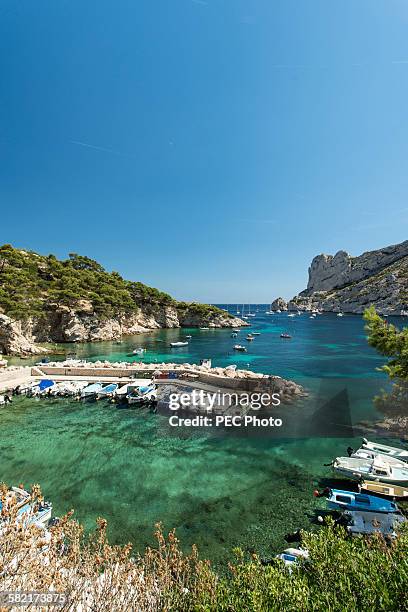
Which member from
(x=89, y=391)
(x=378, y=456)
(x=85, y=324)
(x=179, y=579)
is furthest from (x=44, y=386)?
(x=85, y=324)

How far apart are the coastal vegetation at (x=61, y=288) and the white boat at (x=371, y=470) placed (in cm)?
3862

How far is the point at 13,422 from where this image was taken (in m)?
16.1

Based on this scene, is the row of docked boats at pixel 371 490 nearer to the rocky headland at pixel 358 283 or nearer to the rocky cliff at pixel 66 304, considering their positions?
the rocky cliff at pixel 66 304

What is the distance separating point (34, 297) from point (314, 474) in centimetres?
4445

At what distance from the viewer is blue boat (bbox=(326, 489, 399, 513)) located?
28.9 feet

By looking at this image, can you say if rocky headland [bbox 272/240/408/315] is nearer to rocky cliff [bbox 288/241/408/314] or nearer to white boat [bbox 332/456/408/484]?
rocky cliff [bbox 288/241/408/314]

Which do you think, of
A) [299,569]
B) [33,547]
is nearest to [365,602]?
[299,569]

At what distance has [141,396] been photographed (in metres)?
19.3

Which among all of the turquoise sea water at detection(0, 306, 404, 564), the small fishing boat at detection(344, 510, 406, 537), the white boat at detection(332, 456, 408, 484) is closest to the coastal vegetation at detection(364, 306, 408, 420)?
the white boat at detection(332, 456, 408, 484)

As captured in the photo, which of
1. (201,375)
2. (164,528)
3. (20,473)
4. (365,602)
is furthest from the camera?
(201,375)

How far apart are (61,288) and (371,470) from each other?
52.4 m

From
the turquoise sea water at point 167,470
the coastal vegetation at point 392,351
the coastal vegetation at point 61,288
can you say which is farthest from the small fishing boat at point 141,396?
the coastal vegetation at point 61,288

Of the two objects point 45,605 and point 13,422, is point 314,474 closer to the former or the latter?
point 45,605

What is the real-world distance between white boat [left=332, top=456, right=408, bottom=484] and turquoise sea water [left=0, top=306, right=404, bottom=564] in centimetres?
73
